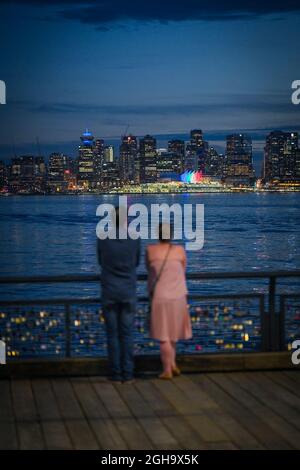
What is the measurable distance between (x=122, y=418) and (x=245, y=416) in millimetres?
1075

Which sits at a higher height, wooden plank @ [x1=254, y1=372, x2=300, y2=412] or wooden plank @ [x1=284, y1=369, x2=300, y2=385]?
wooden plank @ [x1=284, y1=369, x2=300, y2=385]

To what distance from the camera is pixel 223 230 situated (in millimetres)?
93312

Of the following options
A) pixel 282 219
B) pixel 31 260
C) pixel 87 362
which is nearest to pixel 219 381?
pixel 87 362

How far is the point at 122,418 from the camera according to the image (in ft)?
24.1

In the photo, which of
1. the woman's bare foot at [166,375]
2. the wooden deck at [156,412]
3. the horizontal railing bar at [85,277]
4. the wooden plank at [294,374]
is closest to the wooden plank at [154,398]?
the wooden deck at [156,412]

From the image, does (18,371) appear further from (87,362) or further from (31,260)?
(31,260)

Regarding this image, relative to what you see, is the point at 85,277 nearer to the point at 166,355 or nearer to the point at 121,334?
the point at 121,334

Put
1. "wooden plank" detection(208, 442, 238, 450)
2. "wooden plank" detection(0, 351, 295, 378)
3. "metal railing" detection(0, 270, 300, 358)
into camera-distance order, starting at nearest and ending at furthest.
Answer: "wooden plank" detection(208, 442, 238, 450)
"wooden plank" detection(0, 351, 295, 378)
"metal railing" detection(0, 270, 300, 358)

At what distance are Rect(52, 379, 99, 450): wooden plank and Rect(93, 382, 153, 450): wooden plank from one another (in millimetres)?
257

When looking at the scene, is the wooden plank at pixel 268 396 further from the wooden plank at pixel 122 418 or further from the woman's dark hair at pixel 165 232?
the woman's dark hair at pixel 165 232

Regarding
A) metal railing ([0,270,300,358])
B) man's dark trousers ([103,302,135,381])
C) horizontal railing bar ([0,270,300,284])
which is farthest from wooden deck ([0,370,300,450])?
horizontal railing bar ([0,270,300,284])

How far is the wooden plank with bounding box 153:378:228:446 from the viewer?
22.5ft

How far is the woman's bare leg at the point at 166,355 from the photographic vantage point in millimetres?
8706

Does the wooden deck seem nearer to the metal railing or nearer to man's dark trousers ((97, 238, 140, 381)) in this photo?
man's dark trousers ((97, 238, 140, 381))
